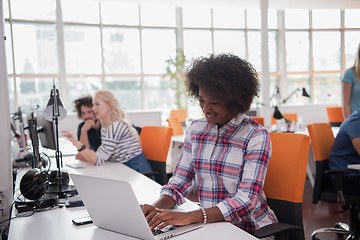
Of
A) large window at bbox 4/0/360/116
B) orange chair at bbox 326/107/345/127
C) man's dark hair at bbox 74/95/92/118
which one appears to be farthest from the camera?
large window at bbox 4/0/360/116

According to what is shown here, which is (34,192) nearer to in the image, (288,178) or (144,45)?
(288,178)

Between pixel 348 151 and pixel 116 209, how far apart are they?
6.45 feet

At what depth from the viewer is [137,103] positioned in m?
9.45

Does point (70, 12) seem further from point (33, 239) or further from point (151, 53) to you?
point (33, 239)

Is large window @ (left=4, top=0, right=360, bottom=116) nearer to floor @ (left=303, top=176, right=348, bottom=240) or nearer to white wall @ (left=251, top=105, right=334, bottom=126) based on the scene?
white wall @ (left=251, top=105, right=334, bottom=126)

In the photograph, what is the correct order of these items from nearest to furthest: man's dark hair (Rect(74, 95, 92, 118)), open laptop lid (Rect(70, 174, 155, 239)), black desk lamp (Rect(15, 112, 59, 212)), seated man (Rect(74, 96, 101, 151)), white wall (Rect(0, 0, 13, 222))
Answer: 1. open laptop lid (Rect(70, 174, 155, 239))
2. black desk lamp (Rect(15, 112, 59, 212))
3. white wall (Rect(0, 0, 13, 222))
4. seated man (Rect(74, 96, 101, 151))
5. man's dark hair (Rect(74, 95, 92, 118))

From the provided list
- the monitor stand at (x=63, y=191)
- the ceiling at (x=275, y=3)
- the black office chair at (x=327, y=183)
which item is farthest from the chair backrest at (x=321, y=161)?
the ceiling at (x=275, y=3)

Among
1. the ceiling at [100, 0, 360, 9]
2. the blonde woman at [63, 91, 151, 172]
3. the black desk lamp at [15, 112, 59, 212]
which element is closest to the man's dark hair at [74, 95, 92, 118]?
the blonde woman at [63, 91, 151, 172]

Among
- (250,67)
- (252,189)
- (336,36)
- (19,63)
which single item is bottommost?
(252,189)

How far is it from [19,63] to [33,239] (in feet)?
26.2

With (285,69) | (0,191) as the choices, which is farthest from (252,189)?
(285,69)

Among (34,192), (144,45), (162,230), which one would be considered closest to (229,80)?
(162,230)

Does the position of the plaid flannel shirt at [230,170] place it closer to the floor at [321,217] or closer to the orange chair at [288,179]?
the orange chair at [288,179]

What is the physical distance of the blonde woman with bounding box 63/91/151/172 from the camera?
2725 millimetres
